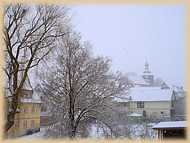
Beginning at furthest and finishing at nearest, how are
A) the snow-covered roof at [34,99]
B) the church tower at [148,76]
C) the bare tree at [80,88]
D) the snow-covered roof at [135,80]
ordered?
the bare tree at [80,88] → the snow-covered roof at [135,80] → the snow-covered roof at [34,99] → the church tower at [148,76]

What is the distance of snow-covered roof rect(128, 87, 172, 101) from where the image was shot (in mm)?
2925

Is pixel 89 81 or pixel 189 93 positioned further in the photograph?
pixel 89 81

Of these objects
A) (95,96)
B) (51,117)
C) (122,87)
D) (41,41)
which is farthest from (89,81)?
(41,41)

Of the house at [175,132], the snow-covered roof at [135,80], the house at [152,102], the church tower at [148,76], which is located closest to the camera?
the house at [175,132]

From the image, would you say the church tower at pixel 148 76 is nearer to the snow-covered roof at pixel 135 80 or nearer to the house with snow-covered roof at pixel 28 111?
the snow-covered roof at pixel 135 80

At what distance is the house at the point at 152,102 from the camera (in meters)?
2.78

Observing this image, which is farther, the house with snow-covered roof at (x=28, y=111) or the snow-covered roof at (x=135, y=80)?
the snow-covered roof at (x=135, y=80)

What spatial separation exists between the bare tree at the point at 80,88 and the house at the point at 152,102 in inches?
10.5

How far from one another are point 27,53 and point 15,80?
12.9 inches

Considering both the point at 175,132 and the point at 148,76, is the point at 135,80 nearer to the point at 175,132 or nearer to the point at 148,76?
the point at 148,76

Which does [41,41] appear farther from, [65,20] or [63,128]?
[63,128]

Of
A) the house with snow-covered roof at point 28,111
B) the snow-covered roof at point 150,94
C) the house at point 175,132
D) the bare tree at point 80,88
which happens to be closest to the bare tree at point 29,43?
the house with snow-covered roof at point 28,111

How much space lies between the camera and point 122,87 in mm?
3455

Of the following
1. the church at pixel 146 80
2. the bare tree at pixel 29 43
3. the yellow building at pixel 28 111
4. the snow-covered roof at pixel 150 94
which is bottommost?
the yellow building at pixel 28 111
